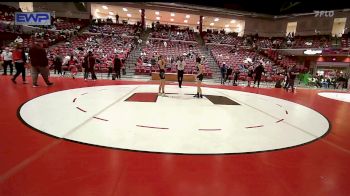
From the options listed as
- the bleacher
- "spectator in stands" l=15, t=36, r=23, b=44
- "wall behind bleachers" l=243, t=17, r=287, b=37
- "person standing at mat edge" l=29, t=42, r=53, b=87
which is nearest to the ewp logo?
"spectator in stands" l=15, t=36, r=23, b=44

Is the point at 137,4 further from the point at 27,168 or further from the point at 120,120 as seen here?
the point at 27,168

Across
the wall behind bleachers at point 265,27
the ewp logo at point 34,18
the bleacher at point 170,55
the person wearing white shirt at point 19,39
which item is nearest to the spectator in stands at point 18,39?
the person wearing white shirt at point 19,39

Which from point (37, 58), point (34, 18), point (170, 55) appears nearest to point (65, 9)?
point (34, 18)

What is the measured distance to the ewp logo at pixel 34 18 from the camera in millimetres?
15438

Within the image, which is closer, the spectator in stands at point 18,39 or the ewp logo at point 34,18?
the ewp logo at point 34,18

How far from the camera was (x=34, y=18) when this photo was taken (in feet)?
52.2

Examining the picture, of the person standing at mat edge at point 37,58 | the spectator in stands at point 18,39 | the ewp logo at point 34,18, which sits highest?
the ewp logo at point 34,18

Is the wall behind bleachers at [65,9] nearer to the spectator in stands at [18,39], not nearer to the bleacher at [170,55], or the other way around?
the spectator in stands at [18,39]

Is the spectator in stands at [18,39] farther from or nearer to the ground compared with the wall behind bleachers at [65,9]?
nearer to the ground

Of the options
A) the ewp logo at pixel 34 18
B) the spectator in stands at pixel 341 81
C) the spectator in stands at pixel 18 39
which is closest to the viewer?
the ewp logo at pixel 34 18

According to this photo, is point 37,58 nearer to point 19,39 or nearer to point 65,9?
point 19,39

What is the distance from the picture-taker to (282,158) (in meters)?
3.07

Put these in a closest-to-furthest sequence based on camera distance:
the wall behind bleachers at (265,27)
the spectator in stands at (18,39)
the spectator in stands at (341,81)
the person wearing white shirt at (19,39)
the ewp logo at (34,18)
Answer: the ewp logo at (34,18)
the spectator in stands at (18,39)
the person wearing white shirt at (19,39)
the spectator in stands at (341,81)
the wall behind bleachers at (265,27)

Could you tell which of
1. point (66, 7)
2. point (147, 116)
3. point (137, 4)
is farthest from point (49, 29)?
point (147, 116)
